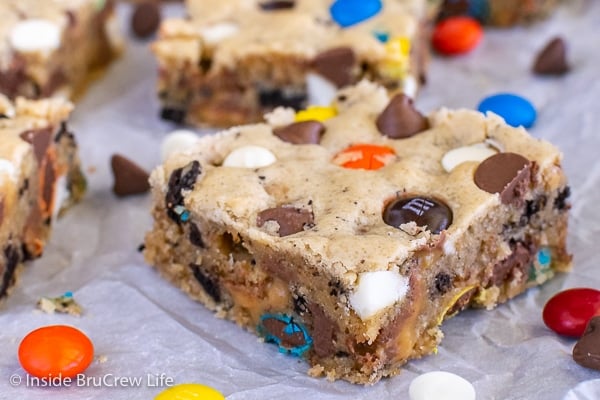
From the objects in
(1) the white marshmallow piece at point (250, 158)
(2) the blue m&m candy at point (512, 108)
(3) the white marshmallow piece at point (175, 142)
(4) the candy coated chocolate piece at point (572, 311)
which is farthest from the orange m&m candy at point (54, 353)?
(2) the blue m&m candy at point (512, 108)

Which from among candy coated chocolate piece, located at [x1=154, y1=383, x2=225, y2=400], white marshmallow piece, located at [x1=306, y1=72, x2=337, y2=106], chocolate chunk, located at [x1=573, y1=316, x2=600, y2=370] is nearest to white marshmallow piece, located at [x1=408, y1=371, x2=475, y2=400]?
chocolate chunk, located at [x1=573, y1=316, x2=600, y2=370]

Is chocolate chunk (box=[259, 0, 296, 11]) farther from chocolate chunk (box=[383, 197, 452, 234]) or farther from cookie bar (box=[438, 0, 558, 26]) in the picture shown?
chocolate chunk (box=[383, 197, 452, 234])

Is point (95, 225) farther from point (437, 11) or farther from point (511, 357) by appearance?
point (437, 11)

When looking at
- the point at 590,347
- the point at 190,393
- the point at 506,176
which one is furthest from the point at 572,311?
the point at 190,393

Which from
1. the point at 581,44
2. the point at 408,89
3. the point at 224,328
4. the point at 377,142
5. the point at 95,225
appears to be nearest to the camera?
the point at 224,328

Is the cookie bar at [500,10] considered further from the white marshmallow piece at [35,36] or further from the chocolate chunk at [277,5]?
the white marshmallow piece at [35,36]

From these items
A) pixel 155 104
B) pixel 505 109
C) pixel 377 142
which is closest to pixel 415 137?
pixel 377 142
